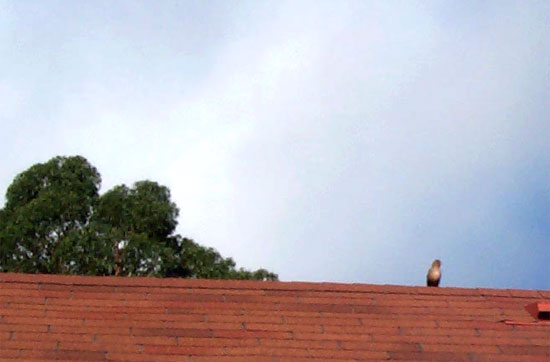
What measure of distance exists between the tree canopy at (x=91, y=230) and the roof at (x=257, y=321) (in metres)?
13.8

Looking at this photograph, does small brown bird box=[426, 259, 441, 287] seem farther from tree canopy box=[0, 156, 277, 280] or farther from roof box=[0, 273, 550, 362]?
tree canopy box=[0, 156, 277, 280]

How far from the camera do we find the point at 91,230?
69.9 feet

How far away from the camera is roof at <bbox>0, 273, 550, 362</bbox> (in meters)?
6.43

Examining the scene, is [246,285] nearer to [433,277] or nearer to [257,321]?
[257,321]

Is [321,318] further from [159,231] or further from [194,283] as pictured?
[159,231]

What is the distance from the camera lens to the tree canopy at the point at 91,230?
827 inches

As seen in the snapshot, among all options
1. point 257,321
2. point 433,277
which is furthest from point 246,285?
point 433,277

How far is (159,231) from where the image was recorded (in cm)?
2214

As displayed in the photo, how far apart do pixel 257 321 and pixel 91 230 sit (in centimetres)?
1502

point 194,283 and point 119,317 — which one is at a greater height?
point 194,283

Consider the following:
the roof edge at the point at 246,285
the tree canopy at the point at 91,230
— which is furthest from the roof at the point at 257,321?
the tree canopy at the point at 91,230

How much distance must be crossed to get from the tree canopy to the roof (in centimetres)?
1381

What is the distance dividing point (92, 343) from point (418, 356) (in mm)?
2399

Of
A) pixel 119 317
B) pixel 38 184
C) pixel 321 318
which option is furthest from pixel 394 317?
pixel 38 184
